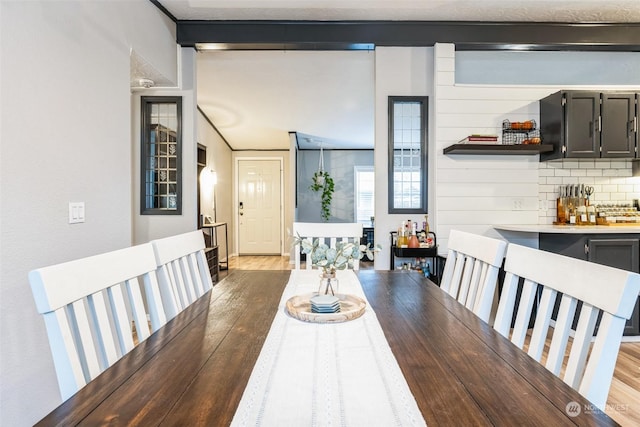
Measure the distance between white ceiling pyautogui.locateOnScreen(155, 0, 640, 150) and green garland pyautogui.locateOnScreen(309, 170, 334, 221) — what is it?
0.66 m

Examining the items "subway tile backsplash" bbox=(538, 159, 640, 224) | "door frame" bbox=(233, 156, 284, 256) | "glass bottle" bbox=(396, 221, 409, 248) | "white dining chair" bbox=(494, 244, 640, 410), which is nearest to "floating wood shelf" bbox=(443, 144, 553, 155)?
"subway tile backsplash" bbox=(538, 159, 640, 224)

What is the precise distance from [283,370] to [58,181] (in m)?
1.68

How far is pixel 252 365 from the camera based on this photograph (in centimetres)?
88

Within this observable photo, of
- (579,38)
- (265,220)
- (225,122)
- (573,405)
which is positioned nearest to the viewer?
(573,405)

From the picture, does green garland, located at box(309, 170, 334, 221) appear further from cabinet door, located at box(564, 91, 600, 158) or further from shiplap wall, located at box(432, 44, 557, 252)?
cabinet door, located at box(564, 91, 600, 158)

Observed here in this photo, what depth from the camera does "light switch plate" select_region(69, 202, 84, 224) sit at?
192 centimetres

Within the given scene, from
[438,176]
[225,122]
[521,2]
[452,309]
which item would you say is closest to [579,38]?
[521,2]

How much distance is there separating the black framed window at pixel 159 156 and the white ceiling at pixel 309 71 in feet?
2.84

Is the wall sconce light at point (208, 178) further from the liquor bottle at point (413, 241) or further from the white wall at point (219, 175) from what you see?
the liquor bottle at point (413, 241)

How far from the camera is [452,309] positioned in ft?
4.35

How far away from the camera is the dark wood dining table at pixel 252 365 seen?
0.67 m

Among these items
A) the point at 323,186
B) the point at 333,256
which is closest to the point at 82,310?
the point at 333,256

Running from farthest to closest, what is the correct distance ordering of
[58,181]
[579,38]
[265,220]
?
[265,220]
[579,38]
[58,181]

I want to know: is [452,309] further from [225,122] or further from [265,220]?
[265,220]
